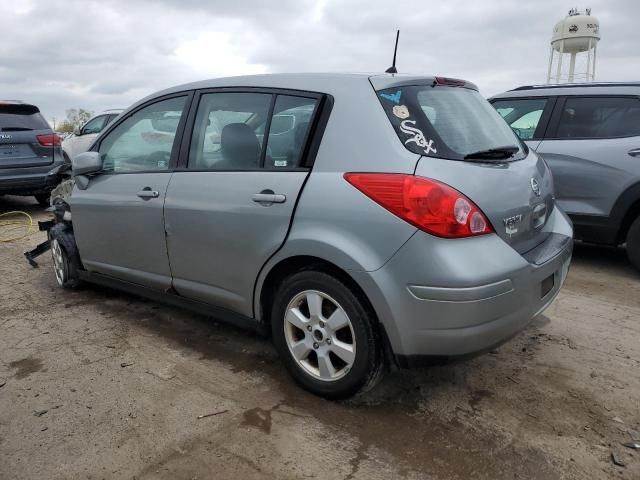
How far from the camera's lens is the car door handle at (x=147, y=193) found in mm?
3385

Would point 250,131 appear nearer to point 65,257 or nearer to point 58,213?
point 65,257

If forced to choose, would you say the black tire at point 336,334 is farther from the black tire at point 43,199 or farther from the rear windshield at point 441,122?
the black tire at point 43,199

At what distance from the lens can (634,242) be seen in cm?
487

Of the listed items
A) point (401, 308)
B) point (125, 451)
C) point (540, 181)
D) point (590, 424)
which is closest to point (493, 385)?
point (590, 424)

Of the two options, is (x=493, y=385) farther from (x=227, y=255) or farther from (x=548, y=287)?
(x=227, y=255)

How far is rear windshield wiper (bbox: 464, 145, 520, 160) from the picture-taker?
8.40 ft

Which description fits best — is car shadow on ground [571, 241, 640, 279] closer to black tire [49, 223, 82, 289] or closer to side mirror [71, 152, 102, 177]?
side mirror [71, 152, 102, 177]

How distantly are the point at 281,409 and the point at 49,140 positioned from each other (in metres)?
7.36

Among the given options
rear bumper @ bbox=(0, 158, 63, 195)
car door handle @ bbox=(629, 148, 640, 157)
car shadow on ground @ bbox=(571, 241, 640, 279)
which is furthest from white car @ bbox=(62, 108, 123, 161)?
car door handle @ bbox=(629, 148, 640, 157)

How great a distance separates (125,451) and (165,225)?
1412 millimetres

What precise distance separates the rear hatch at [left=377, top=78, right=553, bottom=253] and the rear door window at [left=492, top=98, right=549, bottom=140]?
2.76 metres

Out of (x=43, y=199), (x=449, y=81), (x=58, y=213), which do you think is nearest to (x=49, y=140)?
(x=43, y=199)

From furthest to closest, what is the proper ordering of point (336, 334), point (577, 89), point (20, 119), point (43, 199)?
point (43, 199) < point (20, 119) < point (577, 89) < point (336, 334)

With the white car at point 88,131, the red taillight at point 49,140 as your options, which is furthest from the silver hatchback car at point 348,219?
the white car at point 88,131
